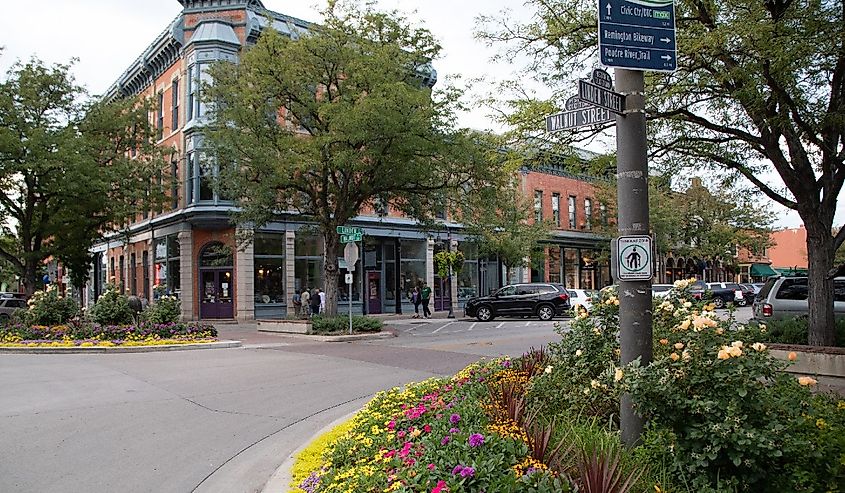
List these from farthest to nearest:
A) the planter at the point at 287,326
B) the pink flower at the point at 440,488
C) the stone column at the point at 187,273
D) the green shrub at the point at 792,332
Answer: the stone column at the point at 187,273 → the planter at the point at 287,326 → the green shrub at the point at 792,332 → the pink flower at the point at 440,488

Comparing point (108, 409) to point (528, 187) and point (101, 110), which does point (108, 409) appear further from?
point (528, 187)

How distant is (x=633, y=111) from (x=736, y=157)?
8829 millimetres

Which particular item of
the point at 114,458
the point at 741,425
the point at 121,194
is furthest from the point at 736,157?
the point at 121,194

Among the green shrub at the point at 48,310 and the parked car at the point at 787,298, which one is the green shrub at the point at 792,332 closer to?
the parked car at the point at 787,298

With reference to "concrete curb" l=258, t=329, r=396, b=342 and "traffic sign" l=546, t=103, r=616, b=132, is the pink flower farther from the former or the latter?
"concrete curb" l=258, t=329, r=396, b=342

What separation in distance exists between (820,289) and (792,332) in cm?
131

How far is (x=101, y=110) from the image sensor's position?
1182 inches

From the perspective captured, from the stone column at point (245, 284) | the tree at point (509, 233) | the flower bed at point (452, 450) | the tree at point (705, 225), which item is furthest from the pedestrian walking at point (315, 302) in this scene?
the flower bed at point (452, 450)

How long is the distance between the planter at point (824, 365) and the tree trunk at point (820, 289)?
175 cm

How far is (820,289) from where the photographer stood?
10.6 metres

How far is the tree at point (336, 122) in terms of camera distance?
21281 mm

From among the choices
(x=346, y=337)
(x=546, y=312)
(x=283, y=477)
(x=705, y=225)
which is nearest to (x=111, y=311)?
(x=346, y=337)

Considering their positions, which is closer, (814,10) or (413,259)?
(814,10)

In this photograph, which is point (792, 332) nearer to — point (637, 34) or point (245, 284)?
point (637, 34)
